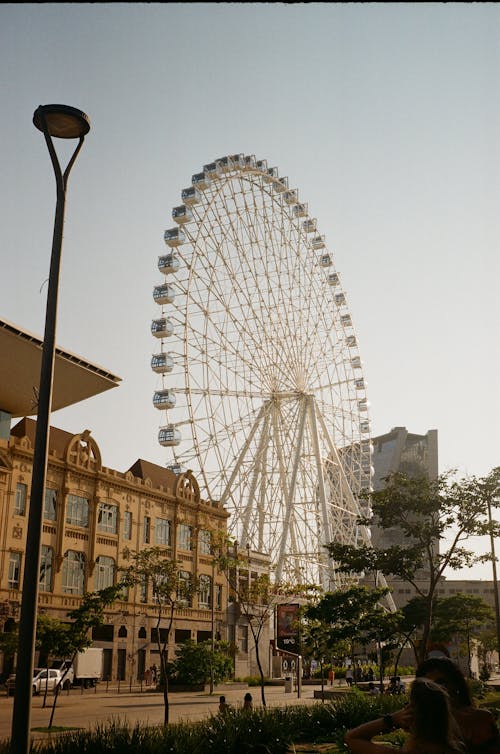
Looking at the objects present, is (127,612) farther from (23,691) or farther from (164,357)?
(23,691)

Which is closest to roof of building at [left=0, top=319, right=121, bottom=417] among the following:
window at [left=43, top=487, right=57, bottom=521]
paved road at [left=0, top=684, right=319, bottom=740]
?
window at [left=43, top=487, right=57, bottom=521]

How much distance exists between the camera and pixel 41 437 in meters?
12.1

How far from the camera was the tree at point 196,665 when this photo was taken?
196ft

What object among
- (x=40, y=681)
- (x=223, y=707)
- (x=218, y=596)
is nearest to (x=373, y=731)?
(x=223, y=707)

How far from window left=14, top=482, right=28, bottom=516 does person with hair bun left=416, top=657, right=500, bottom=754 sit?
168 feet

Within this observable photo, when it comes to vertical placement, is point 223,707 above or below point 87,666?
below

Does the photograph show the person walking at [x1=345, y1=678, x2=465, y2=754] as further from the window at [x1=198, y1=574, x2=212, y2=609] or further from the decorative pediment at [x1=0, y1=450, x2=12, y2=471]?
the window at [x1=198, y1=574, x2=212, y2=609]

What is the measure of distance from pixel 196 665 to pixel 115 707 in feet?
61.9

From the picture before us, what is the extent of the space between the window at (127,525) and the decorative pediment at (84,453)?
518 cm

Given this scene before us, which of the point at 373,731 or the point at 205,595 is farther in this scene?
the point at 205,595

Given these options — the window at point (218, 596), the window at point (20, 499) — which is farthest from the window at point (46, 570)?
the window at point (218, 596)

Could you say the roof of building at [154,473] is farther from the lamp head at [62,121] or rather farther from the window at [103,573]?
the lamp head at [62,121]

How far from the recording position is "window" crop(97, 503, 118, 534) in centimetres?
6397

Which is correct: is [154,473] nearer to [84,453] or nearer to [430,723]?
[84,453]
